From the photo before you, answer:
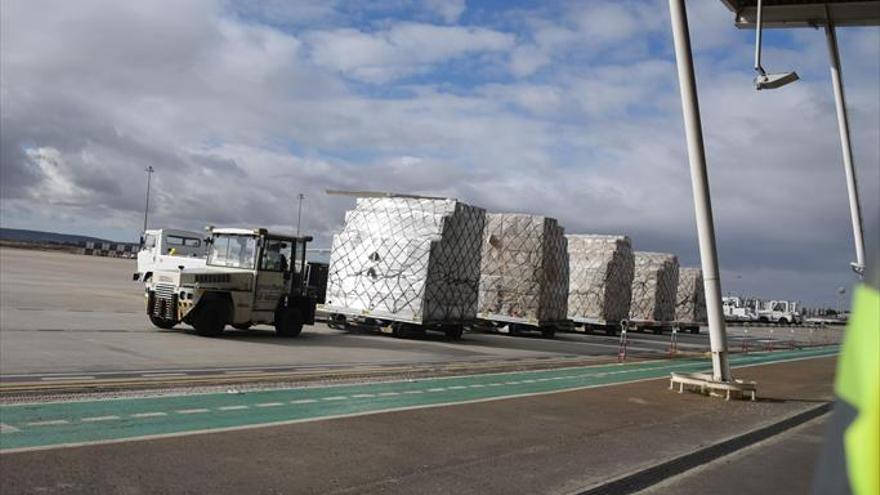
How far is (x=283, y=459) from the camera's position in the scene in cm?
680

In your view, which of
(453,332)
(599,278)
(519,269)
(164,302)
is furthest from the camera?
(599,278)

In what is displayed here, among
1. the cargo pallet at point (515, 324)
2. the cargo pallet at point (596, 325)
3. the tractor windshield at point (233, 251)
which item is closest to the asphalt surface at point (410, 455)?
the tractor windshield at point (233, 251)

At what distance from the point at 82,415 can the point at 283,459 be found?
278cm

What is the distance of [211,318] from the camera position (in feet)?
60.3

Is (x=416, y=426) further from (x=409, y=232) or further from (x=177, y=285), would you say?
(x=409, y=232)

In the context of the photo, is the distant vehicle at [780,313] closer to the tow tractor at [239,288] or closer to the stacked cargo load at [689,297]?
the stacked cargo load at [689,297]

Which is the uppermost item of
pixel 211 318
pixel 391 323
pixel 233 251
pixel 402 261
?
pixel 402 261

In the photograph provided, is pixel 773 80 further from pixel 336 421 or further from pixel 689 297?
pixel 689 297

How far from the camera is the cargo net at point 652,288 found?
43719mm

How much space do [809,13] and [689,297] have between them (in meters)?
32.1

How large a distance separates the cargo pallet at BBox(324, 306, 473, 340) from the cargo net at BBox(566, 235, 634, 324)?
13.5 metres

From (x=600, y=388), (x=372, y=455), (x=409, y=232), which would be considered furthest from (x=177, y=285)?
(x=372, y=455)

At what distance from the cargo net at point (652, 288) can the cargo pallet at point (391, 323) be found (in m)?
20.5

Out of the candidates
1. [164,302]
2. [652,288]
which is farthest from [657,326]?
[164,302]
